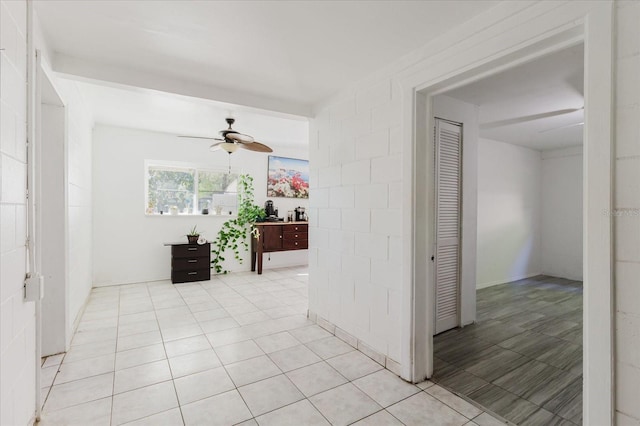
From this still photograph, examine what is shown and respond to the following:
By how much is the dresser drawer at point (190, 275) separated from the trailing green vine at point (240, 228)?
34cm

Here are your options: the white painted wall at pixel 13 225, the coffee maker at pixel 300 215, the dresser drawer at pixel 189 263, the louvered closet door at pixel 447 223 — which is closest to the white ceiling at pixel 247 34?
the white painted wall at pixel 13 225

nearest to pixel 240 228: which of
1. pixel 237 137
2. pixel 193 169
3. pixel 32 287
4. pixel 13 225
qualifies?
pixel 193 169

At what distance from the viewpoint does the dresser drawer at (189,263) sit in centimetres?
494

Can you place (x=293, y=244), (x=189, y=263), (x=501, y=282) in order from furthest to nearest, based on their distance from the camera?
(x=293, y=244) < (x=501, y=282) < (x=189, y=263)

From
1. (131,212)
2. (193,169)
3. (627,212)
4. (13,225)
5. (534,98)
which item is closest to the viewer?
(627,212)

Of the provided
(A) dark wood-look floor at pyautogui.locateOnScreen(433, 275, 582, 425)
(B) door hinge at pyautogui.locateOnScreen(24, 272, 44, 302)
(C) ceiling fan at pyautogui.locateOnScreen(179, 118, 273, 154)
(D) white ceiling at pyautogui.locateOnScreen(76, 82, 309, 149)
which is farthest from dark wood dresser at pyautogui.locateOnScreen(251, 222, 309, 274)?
(B) door hinge at pyautogui.locateOnScreen(24, 272, 44, 302)

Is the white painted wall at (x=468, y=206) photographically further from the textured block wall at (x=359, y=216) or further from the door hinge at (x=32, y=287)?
the door hinge at (x=32, y=287)

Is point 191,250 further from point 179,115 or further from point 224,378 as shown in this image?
point 224,378

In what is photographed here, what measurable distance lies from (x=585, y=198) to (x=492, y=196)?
412cm

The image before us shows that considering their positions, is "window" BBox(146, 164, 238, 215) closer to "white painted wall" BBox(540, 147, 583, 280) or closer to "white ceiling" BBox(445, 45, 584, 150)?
"white ceiling" BBox(445, 45, 584, 150)

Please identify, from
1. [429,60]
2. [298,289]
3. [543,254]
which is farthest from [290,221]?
[543,254]

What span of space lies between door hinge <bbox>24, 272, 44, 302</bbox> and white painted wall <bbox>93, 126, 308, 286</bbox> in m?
3.67

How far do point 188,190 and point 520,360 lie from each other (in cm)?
530

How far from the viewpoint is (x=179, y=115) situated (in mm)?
4074
